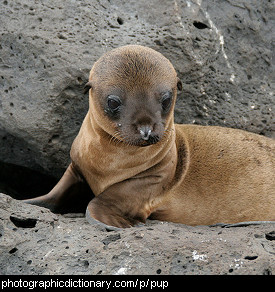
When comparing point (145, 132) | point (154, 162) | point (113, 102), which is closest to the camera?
point (145, 132)

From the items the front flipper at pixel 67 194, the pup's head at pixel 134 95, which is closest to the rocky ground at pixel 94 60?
the front flipper at pixel 67 194

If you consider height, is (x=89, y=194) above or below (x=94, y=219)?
below

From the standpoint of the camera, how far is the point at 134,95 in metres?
4.73

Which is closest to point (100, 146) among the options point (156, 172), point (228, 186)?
point (156, 172)

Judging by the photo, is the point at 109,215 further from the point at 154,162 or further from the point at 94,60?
the point at 94,60

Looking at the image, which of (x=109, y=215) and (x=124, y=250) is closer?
(x=124, y=250)

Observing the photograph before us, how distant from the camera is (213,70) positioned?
6.66 meters

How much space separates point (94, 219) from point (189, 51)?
2523 millimetres

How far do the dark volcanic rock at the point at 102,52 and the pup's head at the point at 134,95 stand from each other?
3.90 ft

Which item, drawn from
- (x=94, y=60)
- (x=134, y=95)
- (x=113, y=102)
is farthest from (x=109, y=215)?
(x=94, y=60)

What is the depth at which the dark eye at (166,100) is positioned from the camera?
4855mm

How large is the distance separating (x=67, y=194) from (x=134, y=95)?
5.38 ft

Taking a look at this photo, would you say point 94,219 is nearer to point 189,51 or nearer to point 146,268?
point 146,268

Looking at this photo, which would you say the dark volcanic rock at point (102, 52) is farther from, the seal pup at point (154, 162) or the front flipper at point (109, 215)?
the front flipper at point (109, 215)
